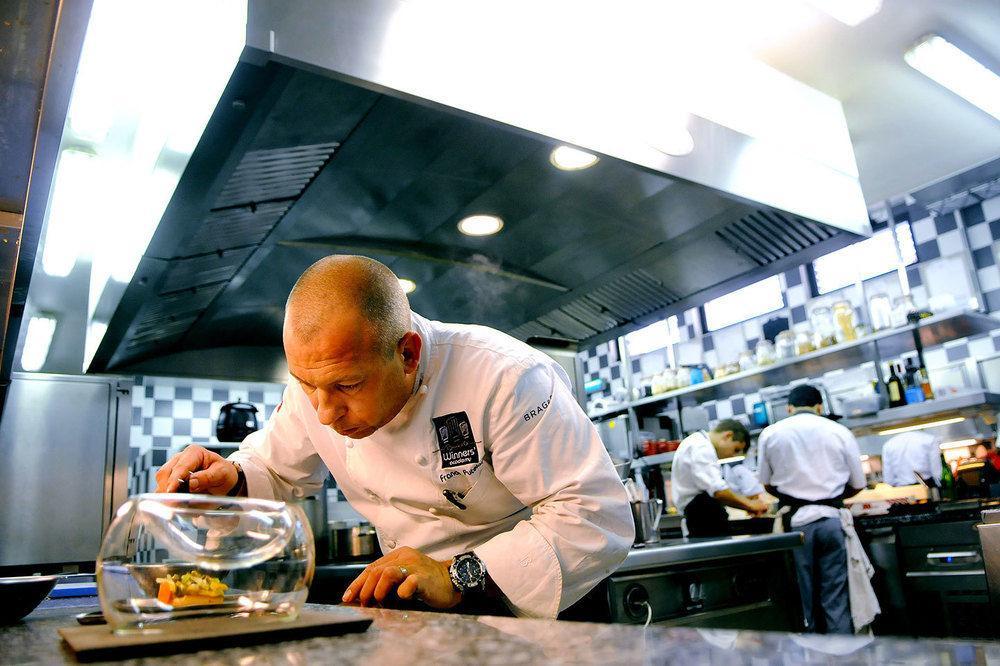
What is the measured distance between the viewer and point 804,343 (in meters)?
5.32

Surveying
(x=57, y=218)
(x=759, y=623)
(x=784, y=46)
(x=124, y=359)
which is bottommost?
(x=759, y=623)

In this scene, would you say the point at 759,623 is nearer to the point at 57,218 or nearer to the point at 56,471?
the point at 57,218

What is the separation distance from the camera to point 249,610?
767 mm

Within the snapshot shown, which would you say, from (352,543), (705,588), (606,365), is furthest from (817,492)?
(606,365)

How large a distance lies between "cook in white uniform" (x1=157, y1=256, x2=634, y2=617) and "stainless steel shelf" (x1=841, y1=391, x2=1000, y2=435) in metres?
4.21

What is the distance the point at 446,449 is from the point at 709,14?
2.22 m

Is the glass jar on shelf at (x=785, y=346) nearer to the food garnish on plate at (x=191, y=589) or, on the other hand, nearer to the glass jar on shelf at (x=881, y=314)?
the glass jar on shelf at (x=881, y=314)

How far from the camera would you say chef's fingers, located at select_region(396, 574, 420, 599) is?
41.2 inches

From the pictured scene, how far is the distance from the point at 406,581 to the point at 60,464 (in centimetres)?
329

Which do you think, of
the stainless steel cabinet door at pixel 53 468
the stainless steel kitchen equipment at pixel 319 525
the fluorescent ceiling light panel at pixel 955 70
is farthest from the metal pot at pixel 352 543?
the fluorescent ceiling light panel at pixel 955 70

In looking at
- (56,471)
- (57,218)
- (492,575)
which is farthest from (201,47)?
(56,471)

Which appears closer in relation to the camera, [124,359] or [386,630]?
[386,630]

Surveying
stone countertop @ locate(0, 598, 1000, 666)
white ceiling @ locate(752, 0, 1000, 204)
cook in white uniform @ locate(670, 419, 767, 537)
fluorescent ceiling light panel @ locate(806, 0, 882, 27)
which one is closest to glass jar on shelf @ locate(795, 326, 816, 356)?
cook in white uniform @ locate(670, 419, 767, 537)

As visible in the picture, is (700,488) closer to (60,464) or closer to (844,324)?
(844,324)
